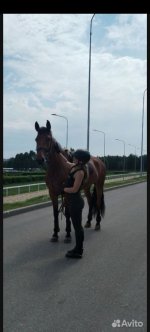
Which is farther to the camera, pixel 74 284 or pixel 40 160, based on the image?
pixel 40 160

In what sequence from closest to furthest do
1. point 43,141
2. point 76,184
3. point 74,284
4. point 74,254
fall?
point 74,284 → point 76,184 → point 74,254 → point 43,141

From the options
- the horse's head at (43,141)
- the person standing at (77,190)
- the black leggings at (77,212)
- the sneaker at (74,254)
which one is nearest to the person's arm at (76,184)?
the person standing at (77,190)

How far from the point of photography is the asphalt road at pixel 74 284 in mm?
3895

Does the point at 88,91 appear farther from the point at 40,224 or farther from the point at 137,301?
the point at 137,301

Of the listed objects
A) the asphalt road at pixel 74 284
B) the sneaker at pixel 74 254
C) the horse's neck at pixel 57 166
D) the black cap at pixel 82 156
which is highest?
the black cap at pixel 82 156

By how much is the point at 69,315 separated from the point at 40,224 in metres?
6.15

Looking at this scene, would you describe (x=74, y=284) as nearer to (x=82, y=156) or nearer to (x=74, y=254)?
(x=74, y=254)

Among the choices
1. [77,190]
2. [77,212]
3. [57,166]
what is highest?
[57,166]

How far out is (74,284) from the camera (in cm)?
512

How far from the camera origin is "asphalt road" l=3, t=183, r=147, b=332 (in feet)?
12.8

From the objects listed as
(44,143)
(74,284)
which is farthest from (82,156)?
(74,284)

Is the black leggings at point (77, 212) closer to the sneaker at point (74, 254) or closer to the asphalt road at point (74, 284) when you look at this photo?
the sneaker at point (74, 254)

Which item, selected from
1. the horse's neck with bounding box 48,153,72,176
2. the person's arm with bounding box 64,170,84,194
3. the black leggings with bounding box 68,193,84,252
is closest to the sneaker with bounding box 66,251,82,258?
the black leggings with bounding box 68,193,84,252

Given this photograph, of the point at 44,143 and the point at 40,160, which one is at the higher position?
the point at 44,143
